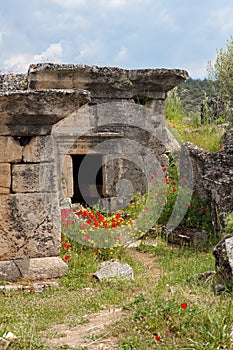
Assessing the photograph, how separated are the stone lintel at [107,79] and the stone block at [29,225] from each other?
346 cm

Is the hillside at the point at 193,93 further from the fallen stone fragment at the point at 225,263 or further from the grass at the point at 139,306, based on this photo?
the fallen stone fragment at the point at 225,263

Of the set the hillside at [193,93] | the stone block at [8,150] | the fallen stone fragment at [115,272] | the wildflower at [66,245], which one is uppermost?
the hillside at [193,93]

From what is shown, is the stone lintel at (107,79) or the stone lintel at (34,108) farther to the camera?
the stone lintel at (107,79)

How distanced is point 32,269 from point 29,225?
21.3 inches

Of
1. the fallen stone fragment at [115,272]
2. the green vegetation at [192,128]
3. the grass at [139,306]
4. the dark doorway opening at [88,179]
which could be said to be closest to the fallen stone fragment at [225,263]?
the grass at [139,306]

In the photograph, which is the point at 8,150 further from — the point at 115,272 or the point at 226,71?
the point at 226,71

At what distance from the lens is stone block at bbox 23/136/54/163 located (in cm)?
594

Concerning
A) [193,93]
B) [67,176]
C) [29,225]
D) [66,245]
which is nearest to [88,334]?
[29,225]

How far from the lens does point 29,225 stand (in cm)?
592

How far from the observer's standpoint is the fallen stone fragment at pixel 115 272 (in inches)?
228

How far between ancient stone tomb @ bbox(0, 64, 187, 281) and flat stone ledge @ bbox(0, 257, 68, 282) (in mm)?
12

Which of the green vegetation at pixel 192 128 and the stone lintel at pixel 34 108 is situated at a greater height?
the green vegetation at pixel 192 128

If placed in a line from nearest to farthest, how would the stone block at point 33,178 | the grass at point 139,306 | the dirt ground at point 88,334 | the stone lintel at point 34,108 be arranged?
the grass at point 139,306, the dirt ground at point 88,334, the stone lintel at point 34,108, the stone block at point 33,178

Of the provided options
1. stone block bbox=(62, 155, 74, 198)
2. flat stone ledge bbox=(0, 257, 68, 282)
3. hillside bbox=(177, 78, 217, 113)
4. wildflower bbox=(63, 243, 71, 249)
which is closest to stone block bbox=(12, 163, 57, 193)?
flat stone ledge bbox=(0, 257, 68, 282)
